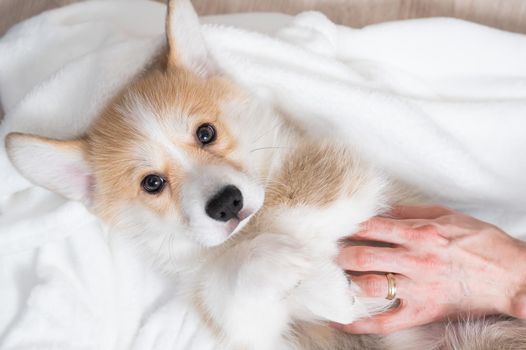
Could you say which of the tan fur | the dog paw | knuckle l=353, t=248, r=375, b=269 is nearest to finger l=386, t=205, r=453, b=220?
knuckle l=353, t=248, r=375, b=269

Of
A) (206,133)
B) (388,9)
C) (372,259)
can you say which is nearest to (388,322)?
(372,259)

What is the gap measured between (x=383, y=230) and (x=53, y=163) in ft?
3.13

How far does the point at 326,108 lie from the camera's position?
5.70 ft

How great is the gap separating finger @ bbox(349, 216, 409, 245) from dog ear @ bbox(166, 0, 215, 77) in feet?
2.22

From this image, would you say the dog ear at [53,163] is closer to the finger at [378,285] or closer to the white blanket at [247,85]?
the white blanket at [247,85]

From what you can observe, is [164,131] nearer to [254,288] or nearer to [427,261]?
[254,288]

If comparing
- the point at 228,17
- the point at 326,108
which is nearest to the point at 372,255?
the point at 326,108

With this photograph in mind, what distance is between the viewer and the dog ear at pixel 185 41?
4.87 feet

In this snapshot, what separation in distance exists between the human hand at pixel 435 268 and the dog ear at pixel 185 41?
27.9 inches

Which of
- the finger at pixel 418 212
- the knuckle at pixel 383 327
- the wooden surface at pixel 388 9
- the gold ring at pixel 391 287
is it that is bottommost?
the knuckle at pixel 383 327

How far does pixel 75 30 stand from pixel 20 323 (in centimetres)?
95

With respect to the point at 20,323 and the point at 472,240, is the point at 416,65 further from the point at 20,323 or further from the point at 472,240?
the point at 20,323

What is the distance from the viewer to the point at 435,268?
5.04 feet

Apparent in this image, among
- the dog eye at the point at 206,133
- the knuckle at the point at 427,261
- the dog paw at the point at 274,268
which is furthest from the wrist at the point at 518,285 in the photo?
the dog eye at the point at 206,133
